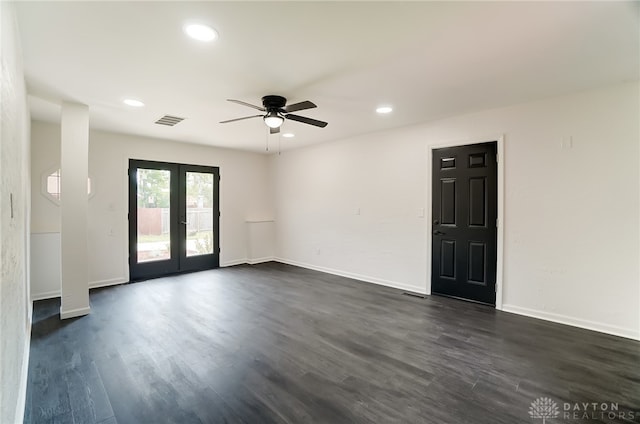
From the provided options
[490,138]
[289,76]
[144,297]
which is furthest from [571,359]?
[144,297]

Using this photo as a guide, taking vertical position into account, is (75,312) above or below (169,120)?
below

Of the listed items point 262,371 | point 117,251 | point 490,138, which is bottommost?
point 262,371

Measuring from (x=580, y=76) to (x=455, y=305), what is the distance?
9.32 ft

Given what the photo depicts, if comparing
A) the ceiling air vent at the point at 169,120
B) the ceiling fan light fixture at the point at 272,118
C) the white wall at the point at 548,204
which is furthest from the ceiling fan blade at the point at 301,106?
the white wall at the point at 548,204

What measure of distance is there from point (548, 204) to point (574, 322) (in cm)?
132

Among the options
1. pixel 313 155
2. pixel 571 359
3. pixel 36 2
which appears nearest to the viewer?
pixel 36 2

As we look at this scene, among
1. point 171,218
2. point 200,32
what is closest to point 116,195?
point 171,218

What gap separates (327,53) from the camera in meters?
2.40

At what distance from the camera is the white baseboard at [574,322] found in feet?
9.89

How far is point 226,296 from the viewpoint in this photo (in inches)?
173

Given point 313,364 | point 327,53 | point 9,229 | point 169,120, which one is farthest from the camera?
point 169,120

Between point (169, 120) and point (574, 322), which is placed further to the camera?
point (169, 120)

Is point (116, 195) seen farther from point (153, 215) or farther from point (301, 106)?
point (301, 106)

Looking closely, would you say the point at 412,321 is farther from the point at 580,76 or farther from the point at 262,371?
the point at 580,76
